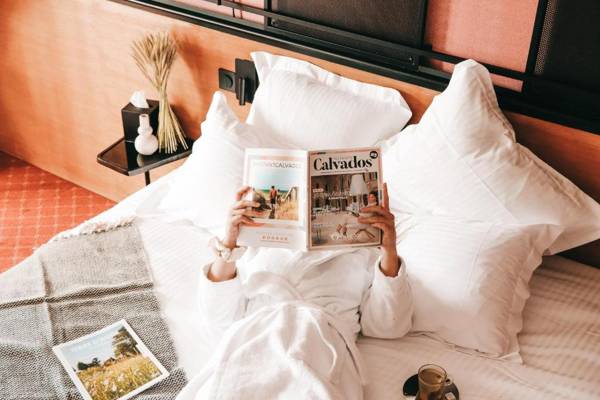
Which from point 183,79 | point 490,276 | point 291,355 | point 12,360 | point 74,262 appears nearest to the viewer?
point 291,355

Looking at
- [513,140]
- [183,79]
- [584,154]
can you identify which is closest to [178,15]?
[183,79]

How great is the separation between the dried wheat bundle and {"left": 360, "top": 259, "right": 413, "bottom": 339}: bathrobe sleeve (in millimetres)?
1221

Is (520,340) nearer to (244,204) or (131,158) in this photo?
(244,204)

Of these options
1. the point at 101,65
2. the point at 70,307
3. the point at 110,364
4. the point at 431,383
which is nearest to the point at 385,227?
the point at 431,383

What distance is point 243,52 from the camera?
2.33 m

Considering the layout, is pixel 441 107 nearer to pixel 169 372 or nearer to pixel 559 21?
pixel 559 21

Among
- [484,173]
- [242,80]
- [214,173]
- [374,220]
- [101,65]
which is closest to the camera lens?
[374,220]

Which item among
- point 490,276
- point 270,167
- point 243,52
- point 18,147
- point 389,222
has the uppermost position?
point 243,52

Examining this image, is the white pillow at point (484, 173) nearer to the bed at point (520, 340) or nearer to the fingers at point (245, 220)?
the bed at point (520, 340)

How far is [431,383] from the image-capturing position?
4.48 feet

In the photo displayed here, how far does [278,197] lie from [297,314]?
11.1 inches

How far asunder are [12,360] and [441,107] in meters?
1.28

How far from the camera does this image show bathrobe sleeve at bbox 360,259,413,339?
5.18 ft

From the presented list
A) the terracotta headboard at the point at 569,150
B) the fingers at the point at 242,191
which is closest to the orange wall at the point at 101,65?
the terracotta headboard at the point at 569,150
